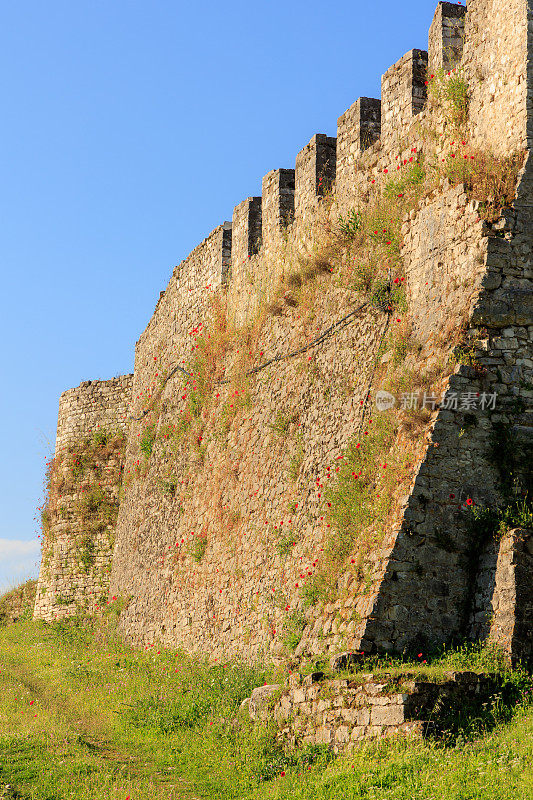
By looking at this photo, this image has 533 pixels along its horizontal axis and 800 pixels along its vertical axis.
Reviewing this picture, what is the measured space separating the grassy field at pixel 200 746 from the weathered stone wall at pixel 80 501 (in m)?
5.21

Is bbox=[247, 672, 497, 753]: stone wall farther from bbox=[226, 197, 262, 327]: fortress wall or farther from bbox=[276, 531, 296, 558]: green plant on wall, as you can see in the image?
bbox=[226, 197, 262, 327]: fortress wall

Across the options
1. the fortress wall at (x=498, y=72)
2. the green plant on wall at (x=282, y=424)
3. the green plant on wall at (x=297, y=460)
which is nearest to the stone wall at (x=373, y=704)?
the green plant on wall at (x=297, y=460)

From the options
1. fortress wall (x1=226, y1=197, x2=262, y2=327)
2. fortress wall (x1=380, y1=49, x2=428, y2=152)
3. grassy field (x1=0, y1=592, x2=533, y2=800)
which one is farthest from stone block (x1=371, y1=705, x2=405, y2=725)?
fortress wall (x1=226, y1=197, x2=262, y2=327)

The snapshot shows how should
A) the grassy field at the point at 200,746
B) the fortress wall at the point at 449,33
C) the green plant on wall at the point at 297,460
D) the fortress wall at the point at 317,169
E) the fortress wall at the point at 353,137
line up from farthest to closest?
the fortress wall at the point at 317,169 → the fortress wall at the point at 353,137 → the green plant on wall at the point at 297,460 → the fortress wall at the point at 449,33 → the grassy field at the point at 200,746

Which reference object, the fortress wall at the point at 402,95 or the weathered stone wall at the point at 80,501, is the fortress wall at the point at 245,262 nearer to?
the fortress wall at the point at 402,95

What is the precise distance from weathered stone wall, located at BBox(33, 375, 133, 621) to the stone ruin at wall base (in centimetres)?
299

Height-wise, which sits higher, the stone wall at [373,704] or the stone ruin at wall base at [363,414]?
the stone ruin at wall base at [363,414]

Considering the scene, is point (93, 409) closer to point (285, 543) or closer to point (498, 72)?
point (285, 543)

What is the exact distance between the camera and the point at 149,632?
15555 millimetres

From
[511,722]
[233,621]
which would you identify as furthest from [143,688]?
[511,722]

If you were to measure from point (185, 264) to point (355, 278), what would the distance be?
25.8ft

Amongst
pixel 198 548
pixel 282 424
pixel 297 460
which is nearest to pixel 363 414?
pixel 297 460

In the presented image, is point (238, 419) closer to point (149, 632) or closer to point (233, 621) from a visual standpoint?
point (233, 621)

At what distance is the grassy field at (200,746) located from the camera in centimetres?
652
